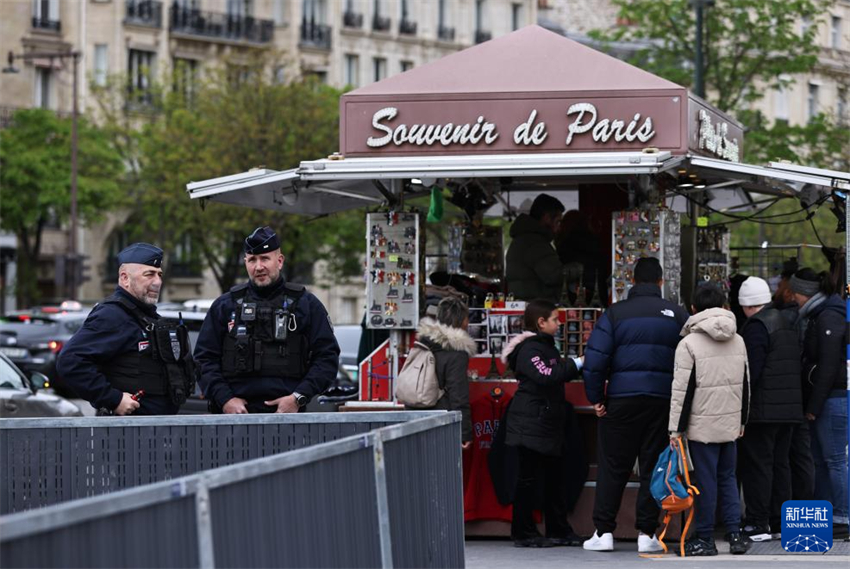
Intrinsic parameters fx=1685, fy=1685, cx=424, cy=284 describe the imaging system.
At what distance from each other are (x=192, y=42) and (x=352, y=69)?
780cm

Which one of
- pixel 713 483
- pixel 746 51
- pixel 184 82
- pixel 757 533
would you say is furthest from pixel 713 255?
pixel 184 82

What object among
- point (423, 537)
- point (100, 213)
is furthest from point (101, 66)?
point (423, 537)

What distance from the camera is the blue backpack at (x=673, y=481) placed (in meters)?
10.8

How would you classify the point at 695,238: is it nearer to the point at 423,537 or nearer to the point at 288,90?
the point at 423,537

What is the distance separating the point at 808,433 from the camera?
12.3m

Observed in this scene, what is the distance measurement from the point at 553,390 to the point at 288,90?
4035 cm

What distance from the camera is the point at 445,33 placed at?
7506cm

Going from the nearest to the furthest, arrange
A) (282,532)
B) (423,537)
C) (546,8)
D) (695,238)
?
(282,532) < (423,537) < (695,238) < (546,8)

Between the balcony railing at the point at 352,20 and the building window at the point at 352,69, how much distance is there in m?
1.28

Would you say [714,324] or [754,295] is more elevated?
[754,295]

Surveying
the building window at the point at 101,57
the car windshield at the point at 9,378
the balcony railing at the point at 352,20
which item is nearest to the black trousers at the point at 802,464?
the car windshield at the point at 9,378

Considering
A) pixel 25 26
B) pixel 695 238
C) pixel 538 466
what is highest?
pixel 25 26

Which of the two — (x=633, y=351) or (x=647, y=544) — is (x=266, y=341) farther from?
(x=647, y=544)

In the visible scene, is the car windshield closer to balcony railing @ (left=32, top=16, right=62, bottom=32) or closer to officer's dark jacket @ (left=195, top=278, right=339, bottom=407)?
officer's dark jacket @ (left=195, top=278, right=339, bottom=407)
